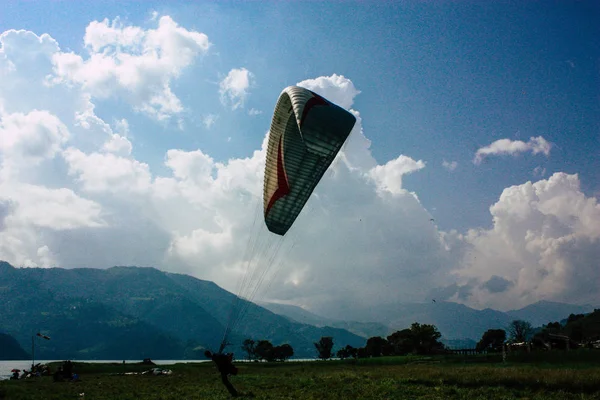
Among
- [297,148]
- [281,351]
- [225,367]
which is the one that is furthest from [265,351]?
[297,148]

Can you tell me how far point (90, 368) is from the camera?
5928 centimetres

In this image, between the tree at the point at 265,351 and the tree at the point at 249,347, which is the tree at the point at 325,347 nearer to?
the tree at the point at 265,351

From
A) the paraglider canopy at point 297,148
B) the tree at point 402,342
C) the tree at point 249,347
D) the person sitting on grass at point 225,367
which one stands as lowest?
the tree at point 249,347

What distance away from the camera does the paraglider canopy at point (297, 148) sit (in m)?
23.0

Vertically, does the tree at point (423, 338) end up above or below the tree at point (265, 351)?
above

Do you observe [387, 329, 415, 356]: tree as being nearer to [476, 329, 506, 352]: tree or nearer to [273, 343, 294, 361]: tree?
[273, 343, 294, 361]: tree

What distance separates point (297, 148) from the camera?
2547 centimetres

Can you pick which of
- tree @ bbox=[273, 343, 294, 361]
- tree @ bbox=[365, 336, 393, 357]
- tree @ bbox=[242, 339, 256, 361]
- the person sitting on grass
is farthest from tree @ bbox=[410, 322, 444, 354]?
the person sitting on grass

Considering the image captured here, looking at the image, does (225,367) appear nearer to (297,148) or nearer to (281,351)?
(297,148)

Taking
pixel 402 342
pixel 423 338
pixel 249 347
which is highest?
pixel 423 338

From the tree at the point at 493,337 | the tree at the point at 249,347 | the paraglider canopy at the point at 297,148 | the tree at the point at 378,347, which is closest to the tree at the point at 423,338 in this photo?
the tree at the point at 378,347

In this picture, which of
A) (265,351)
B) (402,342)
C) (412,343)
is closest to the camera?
(412,343)

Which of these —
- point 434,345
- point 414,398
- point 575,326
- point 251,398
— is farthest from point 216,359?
point 575,326

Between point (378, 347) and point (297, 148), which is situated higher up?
point (297, 148)
